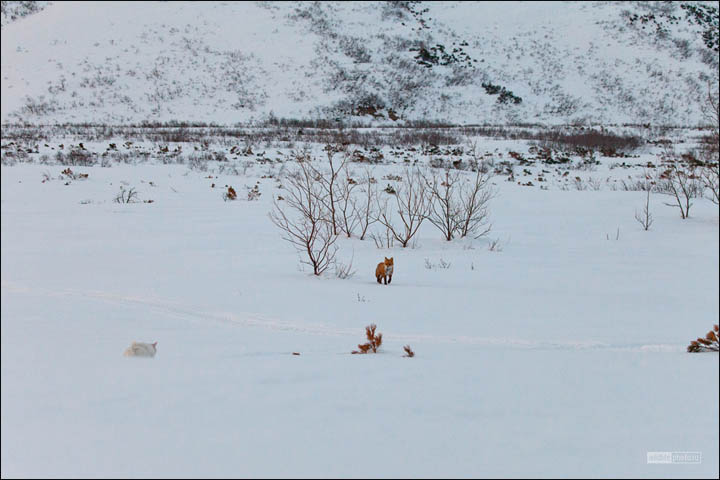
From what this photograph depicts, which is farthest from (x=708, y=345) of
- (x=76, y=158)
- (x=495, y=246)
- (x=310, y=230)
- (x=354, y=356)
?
(x=76, y=158)

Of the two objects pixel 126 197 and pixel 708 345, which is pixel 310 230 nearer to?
pixel 126 197

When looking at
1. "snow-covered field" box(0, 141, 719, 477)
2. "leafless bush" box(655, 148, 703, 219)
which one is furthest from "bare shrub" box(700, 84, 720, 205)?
"snow-covered field" box(0, 141, 719, 477)

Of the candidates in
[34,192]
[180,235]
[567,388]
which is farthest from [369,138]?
[567,388]

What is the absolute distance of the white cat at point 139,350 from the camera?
216cm

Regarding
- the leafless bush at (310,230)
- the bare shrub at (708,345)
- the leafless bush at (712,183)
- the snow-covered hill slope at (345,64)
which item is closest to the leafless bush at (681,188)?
the leafless bush at (712,183)

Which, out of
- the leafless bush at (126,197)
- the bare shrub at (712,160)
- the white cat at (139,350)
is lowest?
the white cat at (139,350)

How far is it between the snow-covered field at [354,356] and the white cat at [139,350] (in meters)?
0.06

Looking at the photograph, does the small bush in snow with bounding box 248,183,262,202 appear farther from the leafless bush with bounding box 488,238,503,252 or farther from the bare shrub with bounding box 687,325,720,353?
the bare shrub with bounding box 687,325,720,353

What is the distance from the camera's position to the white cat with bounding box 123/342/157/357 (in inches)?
85.1

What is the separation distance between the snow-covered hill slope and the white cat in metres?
27.0

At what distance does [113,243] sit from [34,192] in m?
4.22

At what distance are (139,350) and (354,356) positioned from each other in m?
1.00

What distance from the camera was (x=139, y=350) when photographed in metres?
2.18

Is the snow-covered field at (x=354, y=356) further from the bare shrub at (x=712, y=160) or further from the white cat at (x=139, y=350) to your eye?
the bare shrub at (x=712, y=160)
